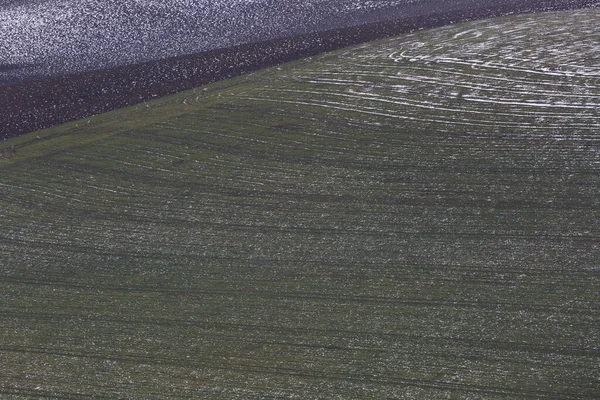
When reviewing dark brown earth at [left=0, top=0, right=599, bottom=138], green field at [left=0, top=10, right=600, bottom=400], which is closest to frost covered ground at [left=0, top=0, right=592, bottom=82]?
dark brown earth at [left=0, top=0, right=599, bottom=138]

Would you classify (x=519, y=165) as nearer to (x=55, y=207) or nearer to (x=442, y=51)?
(x=442, y=51)

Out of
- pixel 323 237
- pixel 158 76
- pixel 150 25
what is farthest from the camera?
pixel 150 25

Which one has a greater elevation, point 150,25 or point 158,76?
point 150,25

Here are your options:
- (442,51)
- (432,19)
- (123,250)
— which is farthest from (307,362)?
(432,19)

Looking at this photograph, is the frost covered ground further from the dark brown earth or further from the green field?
the green field

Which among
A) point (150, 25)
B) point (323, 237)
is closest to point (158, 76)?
point (150, 25)

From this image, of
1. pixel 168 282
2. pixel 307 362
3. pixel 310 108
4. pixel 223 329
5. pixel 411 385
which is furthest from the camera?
pixel 310 108

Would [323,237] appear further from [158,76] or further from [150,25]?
[150,25]
